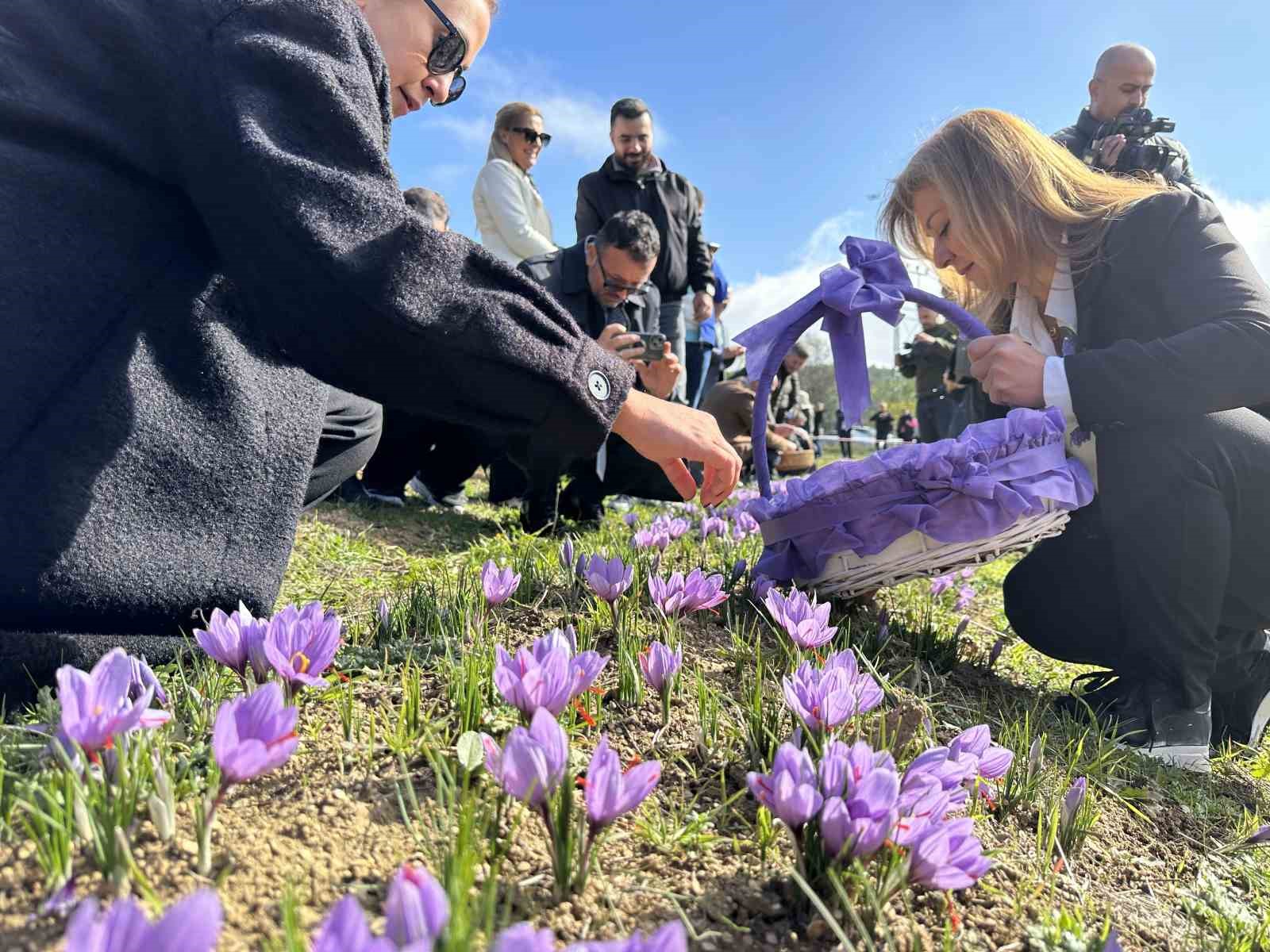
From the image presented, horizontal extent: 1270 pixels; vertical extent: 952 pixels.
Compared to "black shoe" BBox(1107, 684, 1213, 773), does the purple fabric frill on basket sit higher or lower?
higher

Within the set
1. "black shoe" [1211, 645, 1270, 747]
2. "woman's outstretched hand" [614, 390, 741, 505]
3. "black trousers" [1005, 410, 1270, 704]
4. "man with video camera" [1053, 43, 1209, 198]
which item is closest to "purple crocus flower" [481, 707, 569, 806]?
"woman's outstretched hand" [614, 390, 741, 505]

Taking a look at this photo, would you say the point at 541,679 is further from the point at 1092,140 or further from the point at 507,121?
the point at 507,121

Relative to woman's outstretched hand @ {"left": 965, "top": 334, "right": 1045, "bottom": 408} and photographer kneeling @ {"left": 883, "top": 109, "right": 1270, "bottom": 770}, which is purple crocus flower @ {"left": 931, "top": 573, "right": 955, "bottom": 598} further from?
woman's outstretched hand @ {"left": 965, "top": 334, "right": 1045, "bottom": 408}

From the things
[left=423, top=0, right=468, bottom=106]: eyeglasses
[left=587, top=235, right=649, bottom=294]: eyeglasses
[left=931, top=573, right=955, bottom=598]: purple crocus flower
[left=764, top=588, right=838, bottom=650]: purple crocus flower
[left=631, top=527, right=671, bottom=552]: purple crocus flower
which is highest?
[left=587, top=235, right=649, bottom=294]: eyeglasses

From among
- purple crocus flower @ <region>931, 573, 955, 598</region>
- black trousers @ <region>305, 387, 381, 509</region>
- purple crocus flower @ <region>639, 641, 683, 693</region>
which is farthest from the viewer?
purple crocus flower @ <region>931, 573, 955, 598</region>

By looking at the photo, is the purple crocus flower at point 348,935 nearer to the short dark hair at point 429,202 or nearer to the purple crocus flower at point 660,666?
the purple crocus flower at point 660,666

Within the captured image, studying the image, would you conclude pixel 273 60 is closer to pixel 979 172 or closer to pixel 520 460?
pixel 979 172

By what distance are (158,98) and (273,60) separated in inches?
7.7

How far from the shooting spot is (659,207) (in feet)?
15.7

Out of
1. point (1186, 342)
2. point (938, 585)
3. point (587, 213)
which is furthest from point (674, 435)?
point (587, 213)

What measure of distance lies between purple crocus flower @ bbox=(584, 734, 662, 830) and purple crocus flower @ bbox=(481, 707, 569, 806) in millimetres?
35

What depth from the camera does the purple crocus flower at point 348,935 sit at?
49 centimetres

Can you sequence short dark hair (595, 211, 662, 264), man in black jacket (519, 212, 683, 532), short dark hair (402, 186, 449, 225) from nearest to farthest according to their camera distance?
man in black jacket (519, 212, 683, 532) < short dark hair (595, 211, 662, 264) < short dark hair (402, 186, 449, 225)

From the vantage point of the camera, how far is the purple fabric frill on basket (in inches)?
62.6
